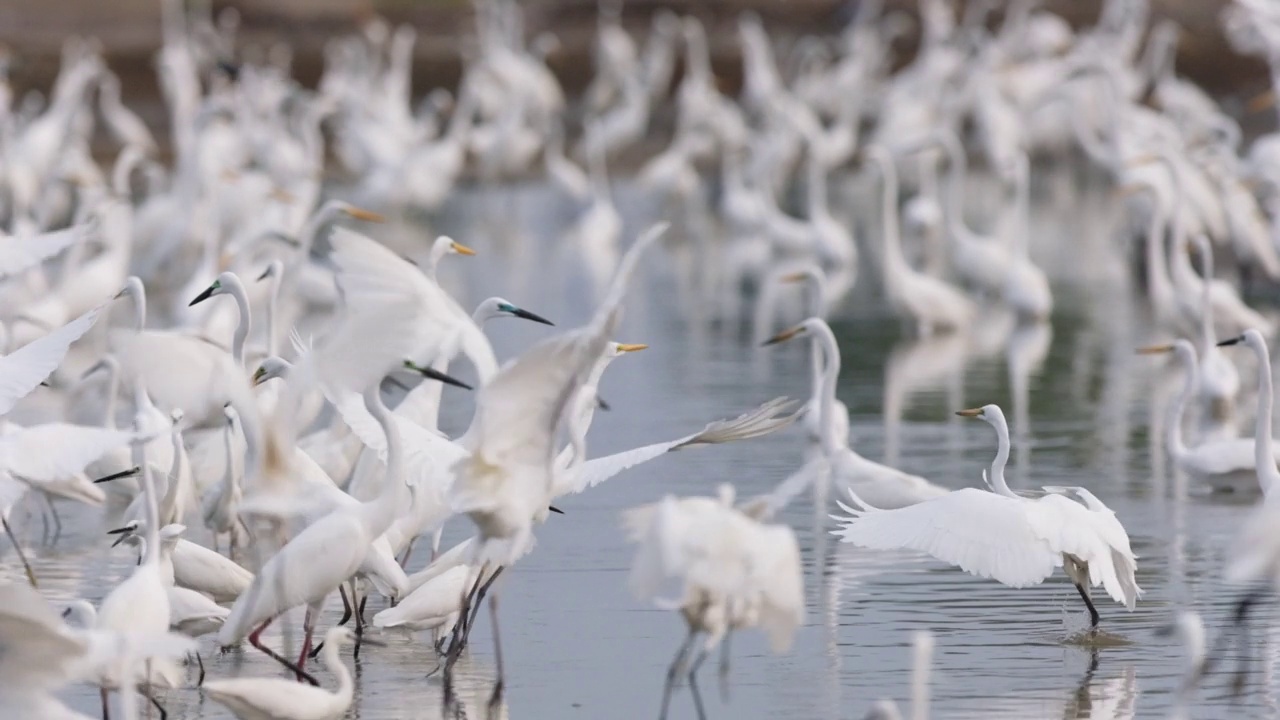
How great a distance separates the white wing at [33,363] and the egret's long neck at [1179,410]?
5.06m

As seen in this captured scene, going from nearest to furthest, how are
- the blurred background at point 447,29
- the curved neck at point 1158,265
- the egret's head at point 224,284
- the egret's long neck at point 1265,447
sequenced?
the egret's long neck at point 1265,447
the egret's head at point 224,284
the curved neck at point 1158,265
the blurred background at point 447,29

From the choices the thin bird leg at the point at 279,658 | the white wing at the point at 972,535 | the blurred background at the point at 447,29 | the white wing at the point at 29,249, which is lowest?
the thin bird leg at the point at 279,658

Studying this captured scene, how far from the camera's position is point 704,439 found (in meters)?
7.66

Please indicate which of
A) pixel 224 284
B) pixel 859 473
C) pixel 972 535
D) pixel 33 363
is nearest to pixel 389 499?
pixel 33 363

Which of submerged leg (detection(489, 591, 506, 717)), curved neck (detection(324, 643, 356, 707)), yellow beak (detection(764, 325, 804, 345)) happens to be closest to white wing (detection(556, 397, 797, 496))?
submerged leg (detection(489, 591, 506, 717))

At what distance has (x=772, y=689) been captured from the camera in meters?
7.30

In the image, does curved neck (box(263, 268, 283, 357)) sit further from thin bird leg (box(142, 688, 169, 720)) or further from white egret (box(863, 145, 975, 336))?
white egret (box(863, 145, 975, 336))

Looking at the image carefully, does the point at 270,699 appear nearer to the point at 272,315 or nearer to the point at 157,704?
the point at 157,704

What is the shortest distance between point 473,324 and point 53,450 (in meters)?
1.66

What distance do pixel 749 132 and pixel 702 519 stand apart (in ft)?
81.1

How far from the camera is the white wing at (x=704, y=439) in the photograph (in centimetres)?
766

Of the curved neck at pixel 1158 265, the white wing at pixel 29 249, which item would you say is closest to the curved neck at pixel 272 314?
the white wing at pixel 29 249

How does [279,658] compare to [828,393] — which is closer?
[279,658]

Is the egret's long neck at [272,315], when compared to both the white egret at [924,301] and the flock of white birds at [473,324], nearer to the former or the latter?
the flock of white birds at [473,324]
